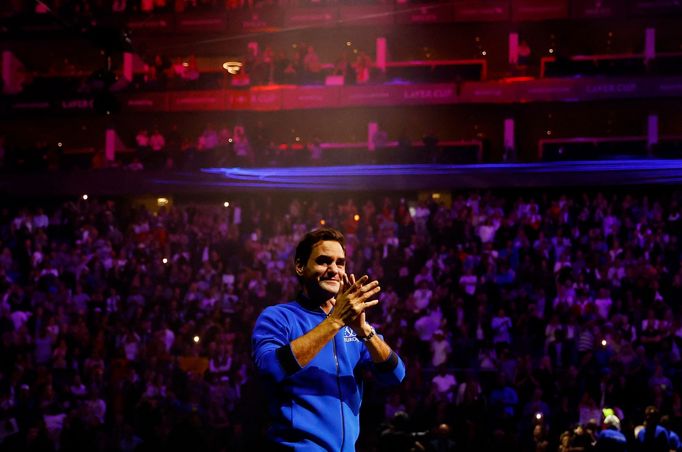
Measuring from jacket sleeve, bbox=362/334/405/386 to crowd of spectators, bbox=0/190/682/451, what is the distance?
5941 millimetres

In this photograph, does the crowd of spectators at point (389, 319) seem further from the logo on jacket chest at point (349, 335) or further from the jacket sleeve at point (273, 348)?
the jacket sleeve at point (273, 348)

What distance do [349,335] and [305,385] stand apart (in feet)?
1.03

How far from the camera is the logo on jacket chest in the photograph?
3.75m

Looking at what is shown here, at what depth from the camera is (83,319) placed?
1614 cm

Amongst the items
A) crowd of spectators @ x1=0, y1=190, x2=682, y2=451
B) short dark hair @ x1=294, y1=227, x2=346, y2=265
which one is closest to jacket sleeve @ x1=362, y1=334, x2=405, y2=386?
short dark hair @ x1=294, y1=227, x2=346, y2=265

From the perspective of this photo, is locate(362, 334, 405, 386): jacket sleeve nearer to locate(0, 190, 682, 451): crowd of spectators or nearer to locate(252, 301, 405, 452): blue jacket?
locate(252, 301, 405, 452): blue jacket

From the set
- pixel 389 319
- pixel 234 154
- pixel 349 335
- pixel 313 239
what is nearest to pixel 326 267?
pixel 313 239

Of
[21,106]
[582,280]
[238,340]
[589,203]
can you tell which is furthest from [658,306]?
[21,106]

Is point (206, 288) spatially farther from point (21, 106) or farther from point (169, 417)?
point (21, 106)

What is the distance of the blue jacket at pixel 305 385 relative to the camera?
11.5 feet

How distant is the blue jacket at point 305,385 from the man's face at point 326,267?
14 centimetres

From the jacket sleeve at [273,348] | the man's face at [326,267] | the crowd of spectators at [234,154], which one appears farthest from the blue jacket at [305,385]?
the crowd of spectators at [234,154]

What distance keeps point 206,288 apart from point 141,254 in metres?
2.35

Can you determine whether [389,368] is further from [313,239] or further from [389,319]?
[389,319]
